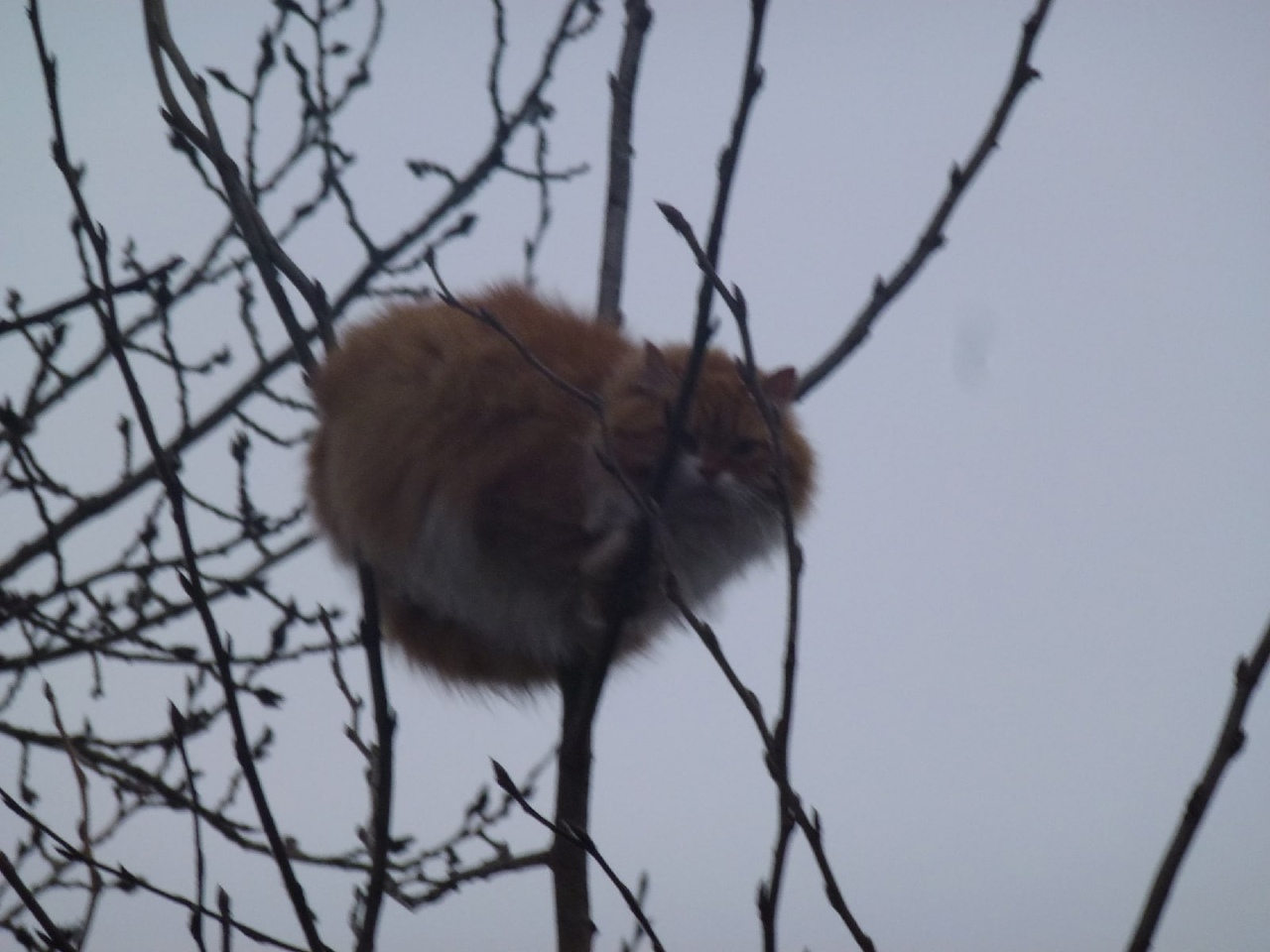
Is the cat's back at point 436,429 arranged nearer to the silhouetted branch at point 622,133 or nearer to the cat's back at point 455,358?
the cat's back at point 455,358

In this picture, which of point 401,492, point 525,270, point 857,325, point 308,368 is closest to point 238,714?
point 308,368

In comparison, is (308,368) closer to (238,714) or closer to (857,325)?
(238,714)

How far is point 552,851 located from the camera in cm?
226

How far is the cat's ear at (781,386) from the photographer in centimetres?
315

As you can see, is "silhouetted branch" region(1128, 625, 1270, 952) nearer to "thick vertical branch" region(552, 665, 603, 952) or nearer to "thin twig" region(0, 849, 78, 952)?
"thick vertical branch" region(552, 665, 603, 952)

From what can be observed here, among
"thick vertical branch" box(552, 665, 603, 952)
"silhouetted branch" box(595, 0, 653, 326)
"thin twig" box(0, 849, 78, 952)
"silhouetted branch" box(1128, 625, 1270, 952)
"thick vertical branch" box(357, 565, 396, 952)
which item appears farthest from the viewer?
"silhouetted branch" box(595, 0, 653, 326)

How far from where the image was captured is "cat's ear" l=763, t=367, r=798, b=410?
3150 mm

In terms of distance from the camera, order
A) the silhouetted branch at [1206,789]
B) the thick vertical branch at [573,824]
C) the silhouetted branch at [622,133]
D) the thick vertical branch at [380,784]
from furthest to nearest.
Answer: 1. the silhouetted branch at [622,133]
2. the thick vertical branch at [573,824]
3. the thick vertical branch at [380,784]
4. the silhouetted branch at [1206,789]

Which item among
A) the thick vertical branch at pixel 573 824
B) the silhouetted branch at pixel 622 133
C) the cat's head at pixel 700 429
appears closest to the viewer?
the thick vertical branch at pixel 573 824

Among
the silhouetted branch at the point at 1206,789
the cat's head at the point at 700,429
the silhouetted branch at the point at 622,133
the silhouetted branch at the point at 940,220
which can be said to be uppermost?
the silhouetted branch at the point at 622,133

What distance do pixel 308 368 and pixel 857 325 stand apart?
40.0 inches

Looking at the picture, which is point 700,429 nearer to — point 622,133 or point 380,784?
point 622,133

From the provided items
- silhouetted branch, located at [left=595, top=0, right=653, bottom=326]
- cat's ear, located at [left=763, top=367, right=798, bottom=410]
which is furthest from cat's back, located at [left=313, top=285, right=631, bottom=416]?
cat's ear, located at [left=763, top=367, right=798, bottom=410]

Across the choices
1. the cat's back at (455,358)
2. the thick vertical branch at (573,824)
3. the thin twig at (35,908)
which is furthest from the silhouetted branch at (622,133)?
the thin twig at (35,908)
